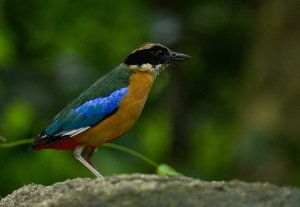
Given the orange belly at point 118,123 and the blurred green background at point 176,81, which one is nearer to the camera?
the orange belly at point 118,123

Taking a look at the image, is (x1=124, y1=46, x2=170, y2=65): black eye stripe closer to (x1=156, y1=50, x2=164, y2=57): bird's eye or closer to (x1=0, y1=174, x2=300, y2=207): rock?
(x1=156, y1=50, x2=164, y2=57): bird's eye

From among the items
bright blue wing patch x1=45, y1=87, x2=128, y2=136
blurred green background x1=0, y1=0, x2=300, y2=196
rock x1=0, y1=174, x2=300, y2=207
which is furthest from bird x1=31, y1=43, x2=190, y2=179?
rock x1=0, y1=174, x2=300, y2=207

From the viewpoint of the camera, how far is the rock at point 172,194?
4402mm

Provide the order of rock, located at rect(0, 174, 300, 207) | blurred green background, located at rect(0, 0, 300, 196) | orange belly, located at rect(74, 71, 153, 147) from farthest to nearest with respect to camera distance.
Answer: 1. blurred green background, located at rect(0, 0, 300, 196)
2. orange belly, located at rect(74, 71, 153, 147)
3. rock, located at rect(0, 174, 300, 207)

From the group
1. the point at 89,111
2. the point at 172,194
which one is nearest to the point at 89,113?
the point at 89,111

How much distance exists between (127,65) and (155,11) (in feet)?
14.7

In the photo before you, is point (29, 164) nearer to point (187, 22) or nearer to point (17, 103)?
point (17, 103)

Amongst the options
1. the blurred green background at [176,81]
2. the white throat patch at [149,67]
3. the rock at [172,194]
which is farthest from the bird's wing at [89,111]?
the rock at [172,194]

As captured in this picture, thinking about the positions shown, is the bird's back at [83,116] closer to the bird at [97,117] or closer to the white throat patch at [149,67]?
the bird at [97,117]

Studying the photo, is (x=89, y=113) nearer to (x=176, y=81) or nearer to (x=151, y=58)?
(x=151, y=58)

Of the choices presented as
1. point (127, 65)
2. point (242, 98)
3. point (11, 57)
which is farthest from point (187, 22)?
point (127, 65)

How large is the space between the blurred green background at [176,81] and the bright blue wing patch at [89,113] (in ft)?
7.82

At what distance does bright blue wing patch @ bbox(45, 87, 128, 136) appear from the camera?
7.60 meters

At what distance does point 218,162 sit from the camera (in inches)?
500
